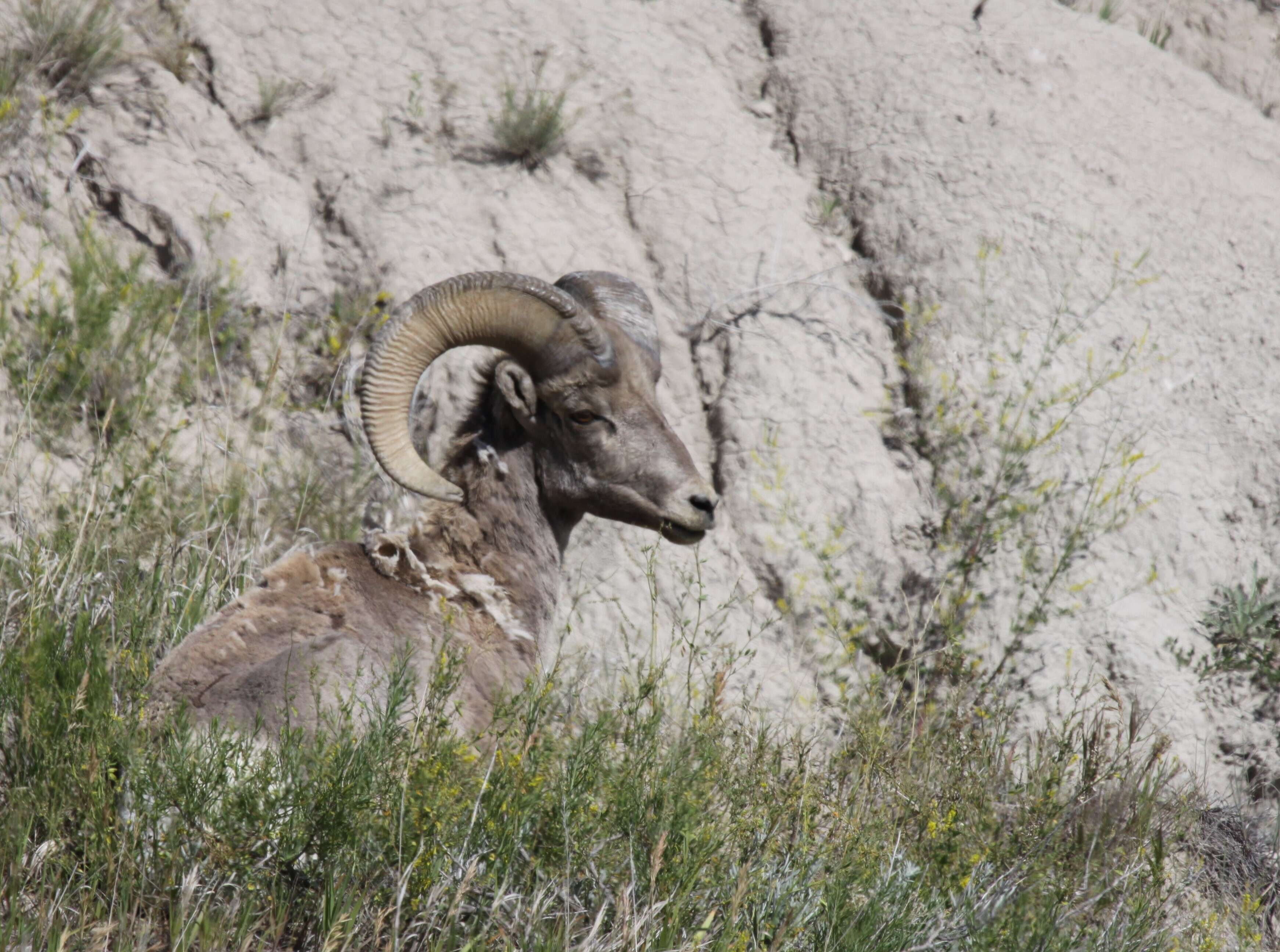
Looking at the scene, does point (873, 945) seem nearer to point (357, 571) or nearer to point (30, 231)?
point (357, 571)

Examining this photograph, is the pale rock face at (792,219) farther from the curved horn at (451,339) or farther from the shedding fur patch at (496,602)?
the curved horn at (451,339)

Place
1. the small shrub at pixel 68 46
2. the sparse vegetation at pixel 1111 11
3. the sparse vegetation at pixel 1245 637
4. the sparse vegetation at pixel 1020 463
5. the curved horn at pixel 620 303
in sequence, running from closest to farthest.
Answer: the curved horn at pixel 620 303, the sparse vegetation at pixel 1245 637, the sparse vegetation at pixel 1020 463, the small shrub at pixel 68 46, the sparse vegetation at pixel 1111 11

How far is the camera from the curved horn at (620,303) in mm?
5438

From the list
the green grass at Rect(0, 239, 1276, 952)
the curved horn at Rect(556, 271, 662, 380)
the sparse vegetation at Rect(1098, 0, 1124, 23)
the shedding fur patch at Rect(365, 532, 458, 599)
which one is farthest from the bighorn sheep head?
the sparse vegetation at Rect(1098, 0, 1124, 23)

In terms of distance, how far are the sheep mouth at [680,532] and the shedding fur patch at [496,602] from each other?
79 centimetres

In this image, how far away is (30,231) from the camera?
6980 millimetres

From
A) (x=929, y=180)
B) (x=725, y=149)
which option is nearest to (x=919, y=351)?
(x=929, y=180)

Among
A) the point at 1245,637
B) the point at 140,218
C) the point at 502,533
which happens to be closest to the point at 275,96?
the point at 140,218

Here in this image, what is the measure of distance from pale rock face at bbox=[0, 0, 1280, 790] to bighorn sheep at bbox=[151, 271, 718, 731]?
1258 millimetres

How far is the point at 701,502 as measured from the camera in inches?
197

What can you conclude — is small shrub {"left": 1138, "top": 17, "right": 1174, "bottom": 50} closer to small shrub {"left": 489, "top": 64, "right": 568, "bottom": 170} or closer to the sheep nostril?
small shrub {"left": 489, "top": 64, "right": 568, "bottom": 170}

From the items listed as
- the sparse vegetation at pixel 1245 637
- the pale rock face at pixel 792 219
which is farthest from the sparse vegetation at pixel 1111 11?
the sparse vegetation at pixel 1245 637

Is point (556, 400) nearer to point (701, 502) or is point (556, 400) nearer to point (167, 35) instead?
point (701, 502)

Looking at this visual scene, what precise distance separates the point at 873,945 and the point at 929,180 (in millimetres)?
6028
